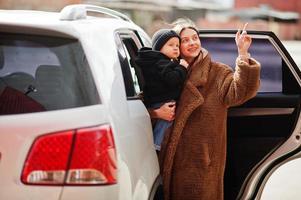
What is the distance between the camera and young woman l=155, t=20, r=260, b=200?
314cm

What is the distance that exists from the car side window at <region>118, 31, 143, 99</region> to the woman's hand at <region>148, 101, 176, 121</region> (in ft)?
0.47

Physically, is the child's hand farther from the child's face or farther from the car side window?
the car side window

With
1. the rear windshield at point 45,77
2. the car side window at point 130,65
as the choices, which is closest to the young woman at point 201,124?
the car side window at point 130,65

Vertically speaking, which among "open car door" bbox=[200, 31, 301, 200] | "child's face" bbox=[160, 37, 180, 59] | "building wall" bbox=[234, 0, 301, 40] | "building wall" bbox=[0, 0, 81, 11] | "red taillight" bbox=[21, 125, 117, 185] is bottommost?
"building wall" bbox=[234, 0, 301, 40]

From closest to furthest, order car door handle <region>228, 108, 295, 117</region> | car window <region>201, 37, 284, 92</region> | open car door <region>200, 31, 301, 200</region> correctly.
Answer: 1. open car door <region>200, 31, 301, 200</region>
2. car door handle <region>228, 108, 295, 117</region>
3. car window <region>201, 37, 284, 92</region>

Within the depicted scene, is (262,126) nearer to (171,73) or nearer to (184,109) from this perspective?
(184,109)

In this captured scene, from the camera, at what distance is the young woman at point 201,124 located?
3139 millimetres

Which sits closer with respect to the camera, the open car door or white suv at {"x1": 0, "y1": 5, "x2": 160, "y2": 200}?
white suv at {"x1": 0, "y1": 5, "x2": 160, "y2": 200}

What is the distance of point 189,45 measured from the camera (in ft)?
10.9

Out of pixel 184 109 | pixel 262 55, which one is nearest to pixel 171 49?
pixel 184 109

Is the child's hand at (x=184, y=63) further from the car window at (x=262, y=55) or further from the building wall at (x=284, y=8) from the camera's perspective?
the building wall at (x=284, y=8)

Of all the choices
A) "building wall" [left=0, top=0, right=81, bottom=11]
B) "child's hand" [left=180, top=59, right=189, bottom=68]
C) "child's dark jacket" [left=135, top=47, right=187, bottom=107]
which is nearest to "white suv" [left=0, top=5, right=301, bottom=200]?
"child's dark jacket" [left=135, top=47, right=187, bottom=107]

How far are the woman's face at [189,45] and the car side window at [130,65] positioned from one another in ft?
1.00

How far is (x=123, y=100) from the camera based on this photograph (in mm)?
2418
